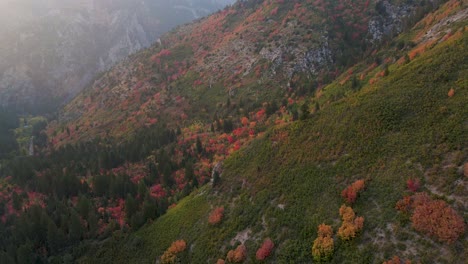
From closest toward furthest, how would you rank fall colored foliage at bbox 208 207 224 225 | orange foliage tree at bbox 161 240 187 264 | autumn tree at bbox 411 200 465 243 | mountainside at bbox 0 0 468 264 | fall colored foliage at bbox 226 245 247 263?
autumn tree at bbox 411 200 465 243 < mountainside at bbox 0 0 468 264 < fall colored foliage at bbox 226 245 247 263 < orange foliage tree at bbox 161 240 187 264 < fall colored foliage at bbox 208 207 224 225

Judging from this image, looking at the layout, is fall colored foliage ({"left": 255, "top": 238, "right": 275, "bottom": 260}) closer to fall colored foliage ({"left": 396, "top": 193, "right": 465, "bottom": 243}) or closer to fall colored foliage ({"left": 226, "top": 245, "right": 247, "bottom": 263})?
fall colored foliage ({"left": 226, "top": 245, "right": 247, "bottom": 263})

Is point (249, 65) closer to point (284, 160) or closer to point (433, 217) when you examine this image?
point (284, 160)

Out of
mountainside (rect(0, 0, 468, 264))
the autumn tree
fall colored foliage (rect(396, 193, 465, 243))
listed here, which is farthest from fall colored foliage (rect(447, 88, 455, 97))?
the autumn tree

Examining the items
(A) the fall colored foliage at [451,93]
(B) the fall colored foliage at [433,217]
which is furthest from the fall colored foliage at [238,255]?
(A) the fall colored foliage at [451,93]

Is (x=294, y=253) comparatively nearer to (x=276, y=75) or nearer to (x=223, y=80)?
(x=276, y=75)

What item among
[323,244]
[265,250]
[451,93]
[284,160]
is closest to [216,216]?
[265,250]

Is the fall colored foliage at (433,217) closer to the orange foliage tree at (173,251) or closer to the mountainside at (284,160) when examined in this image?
the mountainside at (284,160)
